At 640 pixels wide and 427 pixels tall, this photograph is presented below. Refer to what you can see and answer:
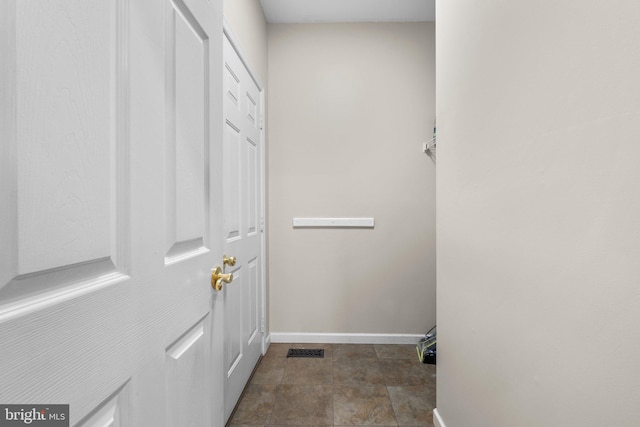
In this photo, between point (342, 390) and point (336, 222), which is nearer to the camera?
point (342, 390)

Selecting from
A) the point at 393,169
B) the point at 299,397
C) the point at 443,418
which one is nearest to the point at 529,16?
the point at 443,418

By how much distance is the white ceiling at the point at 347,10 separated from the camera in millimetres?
2475

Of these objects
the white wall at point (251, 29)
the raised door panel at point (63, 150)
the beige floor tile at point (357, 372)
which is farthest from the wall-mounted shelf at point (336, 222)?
the raised door panel at point (63, 150)

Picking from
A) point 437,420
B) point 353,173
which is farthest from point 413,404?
point 353,173

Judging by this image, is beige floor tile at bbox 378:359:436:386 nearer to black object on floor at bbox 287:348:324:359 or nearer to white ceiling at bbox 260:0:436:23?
black object on floor at bbox 287:348:324:359

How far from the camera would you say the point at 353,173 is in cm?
275

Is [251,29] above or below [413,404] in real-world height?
above

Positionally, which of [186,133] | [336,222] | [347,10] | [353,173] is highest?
[347,10]

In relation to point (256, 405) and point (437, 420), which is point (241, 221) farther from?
point (437, 420)

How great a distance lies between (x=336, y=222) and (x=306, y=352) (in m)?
1.12

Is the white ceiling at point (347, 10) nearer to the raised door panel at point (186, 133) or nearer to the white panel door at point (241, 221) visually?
the white panel door at point (241, 221)

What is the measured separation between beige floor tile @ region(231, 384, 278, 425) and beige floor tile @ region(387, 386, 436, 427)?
74 centimetres

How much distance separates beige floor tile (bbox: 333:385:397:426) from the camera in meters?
1.71

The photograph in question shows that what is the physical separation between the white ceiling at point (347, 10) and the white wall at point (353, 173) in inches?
3.1
